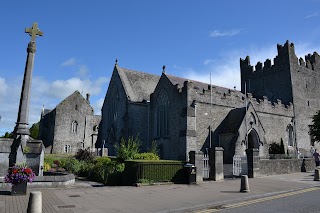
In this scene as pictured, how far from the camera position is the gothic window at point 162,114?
31402 mm

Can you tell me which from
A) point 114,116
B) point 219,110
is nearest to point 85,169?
point 219,110

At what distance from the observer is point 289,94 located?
37.7m

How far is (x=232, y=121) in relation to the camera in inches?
1144

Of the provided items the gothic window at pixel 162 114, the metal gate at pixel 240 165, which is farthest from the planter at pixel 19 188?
the gothic window at pixel 162 114

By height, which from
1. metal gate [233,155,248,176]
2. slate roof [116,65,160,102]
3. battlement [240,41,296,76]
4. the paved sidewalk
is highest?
battlement [240,41,296,76]

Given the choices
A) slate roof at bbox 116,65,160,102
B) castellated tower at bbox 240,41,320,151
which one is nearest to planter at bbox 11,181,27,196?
slate roof at bbox 116,65,160,102

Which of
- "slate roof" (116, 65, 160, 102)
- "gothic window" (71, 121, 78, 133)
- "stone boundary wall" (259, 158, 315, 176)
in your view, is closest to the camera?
"stone boundary wall" (259, 158, 315, 176)

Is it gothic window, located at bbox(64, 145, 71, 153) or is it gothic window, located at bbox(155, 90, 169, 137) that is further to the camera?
gothic window, located at bbox(64, 145, 71, 153)

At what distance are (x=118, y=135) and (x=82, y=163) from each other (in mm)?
14437

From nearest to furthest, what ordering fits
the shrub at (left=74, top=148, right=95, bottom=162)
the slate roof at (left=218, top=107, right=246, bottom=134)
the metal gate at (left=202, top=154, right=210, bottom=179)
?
the metal gate at (left=202, top=154, right=210, bottom=179), the shrub at (left=74, top=148, right=95, bottom=162), the slate roof at (left=218, top=107, right=246, bottom=134)

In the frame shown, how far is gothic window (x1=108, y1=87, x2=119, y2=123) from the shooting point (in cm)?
3803

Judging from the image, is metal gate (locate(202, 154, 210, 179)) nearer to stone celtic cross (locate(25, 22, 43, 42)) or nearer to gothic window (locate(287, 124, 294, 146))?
stone celtic cross (locate(25, 22, 43, 42))

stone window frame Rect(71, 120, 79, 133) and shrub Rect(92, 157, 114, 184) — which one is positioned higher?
stone window frame Rect(71, 120, 79, 133)

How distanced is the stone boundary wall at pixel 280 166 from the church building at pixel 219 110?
4.95 meters
